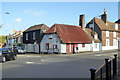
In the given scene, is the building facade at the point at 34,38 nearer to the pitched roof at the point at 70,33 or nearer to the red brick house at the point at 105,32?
the pitched roof at the point at 70,33

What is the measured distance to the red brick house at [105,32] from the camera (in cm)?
4044

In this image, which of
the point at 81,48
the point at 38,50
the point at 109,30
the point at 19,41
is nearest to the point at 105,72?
the point at 81,48

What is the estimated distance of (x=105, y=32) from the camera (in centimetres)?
4106

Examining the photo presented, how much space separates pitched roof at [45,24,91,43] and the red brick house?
3.84 meters

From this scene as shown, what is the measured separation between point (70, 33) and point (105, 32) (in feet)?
39.8

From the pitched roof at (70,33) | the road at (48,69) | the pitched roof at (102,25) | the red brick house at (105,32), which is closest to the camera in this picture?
the road at (48,69)

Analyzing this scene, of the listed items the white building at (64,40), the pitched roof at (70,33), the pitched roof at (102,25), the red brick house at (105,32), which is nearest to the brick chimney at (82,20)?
the pitched roof at (70,33)

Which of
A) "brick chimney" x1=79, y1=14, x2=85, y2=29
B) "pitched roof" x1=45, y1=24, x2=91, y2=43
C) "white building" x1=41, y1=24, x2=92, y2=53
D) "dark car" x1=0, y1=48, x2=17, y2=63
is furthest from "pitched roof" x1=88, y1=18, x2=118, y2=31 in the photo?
Result: "dark car" x1=0, y1=48, x2=17, y2=63

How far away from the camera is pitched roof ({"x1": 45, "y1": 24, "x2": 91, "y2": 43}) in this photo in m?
31.9

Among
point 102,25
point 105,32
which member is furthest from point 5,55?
point 102,25

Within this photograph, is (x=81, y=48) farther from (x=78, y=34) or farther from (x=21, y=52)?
(x=21, y=52)

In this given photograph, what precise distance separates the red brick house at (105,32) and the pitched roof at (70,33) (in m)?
3.84

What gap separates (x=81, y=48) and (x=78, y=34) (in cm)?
383

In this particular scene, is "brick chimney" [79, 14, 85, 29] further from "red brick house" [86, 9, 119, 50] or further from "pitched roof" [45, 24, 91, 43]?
"red brick house" [86, 9, 119, 50]
